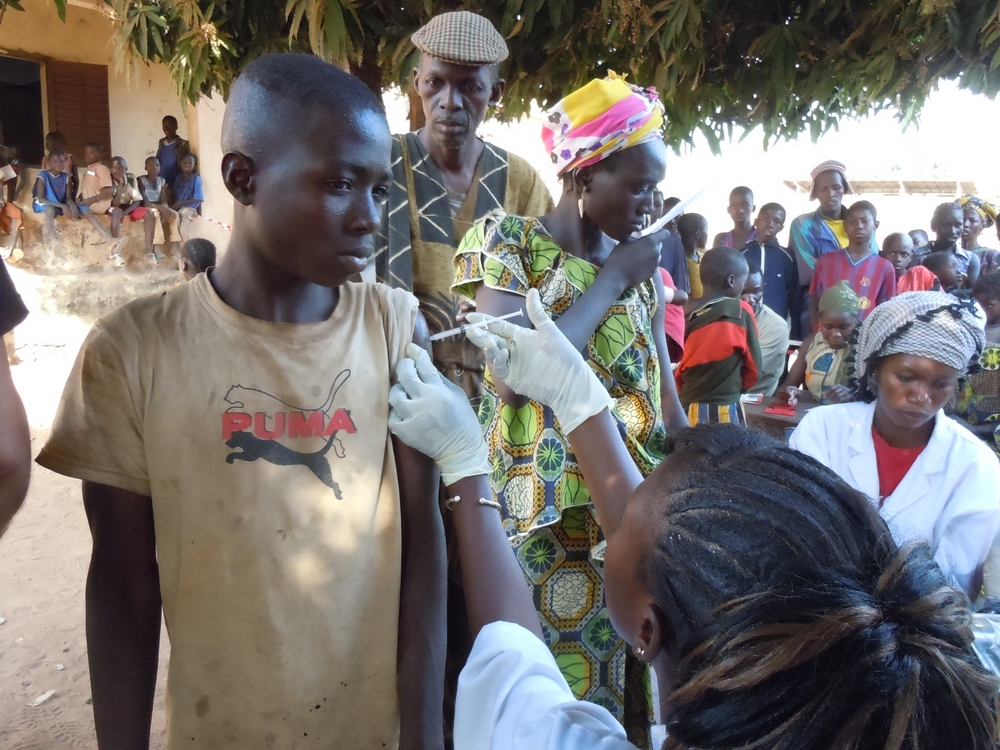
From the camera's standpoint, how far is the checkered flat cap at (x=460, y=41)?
1.96 metres

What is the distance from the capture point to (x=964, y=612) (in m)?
0.82

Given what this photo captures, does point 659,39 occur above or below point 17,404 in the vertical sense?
above

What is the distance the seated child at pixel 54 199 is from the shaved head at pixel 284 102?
8540 millimetres

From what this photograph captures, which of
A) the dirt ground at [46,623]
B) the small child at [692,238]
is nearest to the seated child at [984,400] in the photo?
the small child at [692,238]

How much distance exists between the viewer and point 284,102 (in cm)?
111

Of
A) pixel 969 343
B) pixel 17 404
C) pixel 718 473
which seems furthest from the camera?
pixel 969 343

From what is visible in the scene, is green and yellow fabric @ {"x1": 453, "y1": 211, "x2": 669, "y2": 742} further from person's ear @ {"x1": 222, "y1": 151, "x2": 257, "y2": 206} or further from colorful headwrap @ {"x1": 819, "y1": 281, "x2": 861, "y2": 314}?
colorful headwrap @ {"x1": 819, "y1": 281, "x2": 861, "y2": 314}

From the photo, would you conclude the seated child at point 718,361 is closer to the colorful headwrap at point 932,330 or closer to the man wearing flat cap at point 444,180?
the colorful headwrap at point 932,330

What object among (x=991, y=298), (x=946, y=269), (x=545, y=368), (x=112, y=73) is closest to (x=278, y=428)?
(x=545, y=368)

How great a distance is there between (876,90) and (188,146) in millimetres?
7142

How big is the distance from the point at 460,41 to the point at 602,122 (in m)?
0.51

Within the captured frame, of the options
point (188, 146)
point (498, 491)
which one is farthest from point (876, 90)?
point (188, 146)

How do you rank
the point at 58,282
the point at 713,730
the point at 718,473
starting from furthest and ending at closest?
the point at 58,282 < the point at 718,473 < the point at 713,730

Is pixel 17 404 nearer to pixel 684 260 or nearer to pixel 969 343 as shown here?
pixel 969 343
